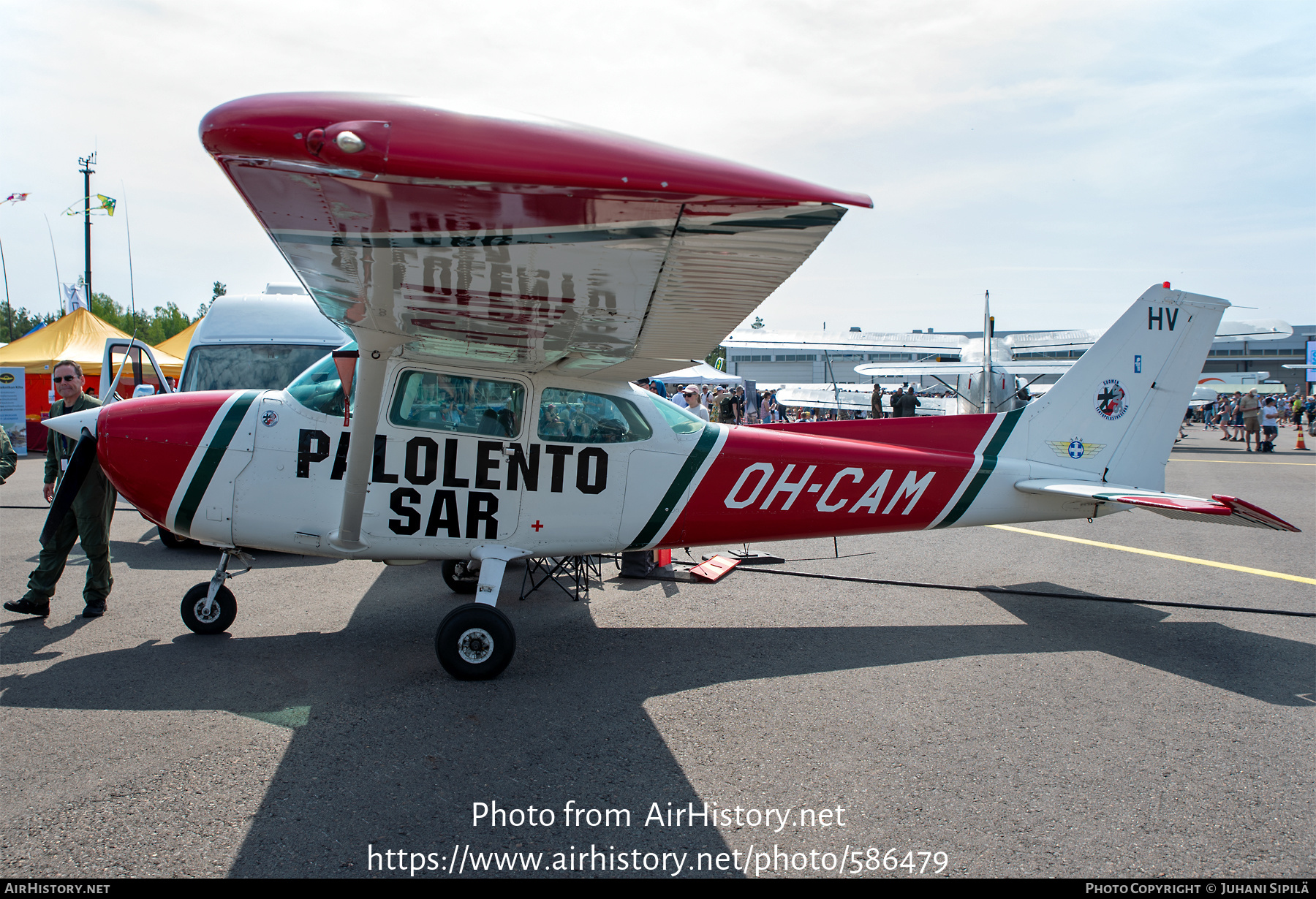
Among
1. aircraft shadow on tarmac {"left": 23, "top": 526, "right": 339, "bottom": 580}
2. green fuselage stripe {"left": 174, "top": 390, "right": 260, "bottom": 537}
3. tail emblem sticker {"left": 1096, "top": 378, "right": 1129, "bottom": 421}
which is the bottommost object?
aircraft shadow on tarmac {"left": 23, "top": 526, "right": 339, "bottom": 580}

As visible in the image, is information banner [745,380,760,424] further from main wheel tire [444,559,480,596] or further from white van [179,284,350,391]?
main wheel tire [444,559,480,596]

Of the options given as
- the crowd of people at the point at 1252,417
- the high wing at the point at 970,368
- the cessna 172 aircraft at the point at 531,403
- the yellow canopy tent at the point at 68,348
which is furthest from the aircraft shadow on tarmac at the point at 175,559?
the high wing at the point at 970,368

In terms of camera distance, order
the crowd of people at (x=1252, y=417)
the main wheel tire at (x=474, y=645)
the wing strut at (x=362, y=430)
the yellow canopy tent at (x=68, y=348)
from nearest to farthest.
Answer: the wing strut at (x=362, y=430), the main wheel tire at (x=474, y=645), the yellow canopy tent at (x=68, y=348), the crowd of people at (x=1252, y=417)

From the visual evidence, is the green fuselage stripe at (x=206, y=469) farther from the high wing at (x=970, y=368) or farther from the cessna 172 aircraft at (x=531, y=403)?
the high wing at (x=970, y=368)

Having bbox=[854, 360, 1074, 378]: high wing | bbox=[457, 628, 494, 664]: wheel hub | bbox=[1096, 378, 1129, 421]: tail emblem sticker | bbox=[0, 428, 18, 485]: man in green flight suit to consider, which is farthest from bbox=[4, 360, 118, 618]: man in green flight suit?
bbox=[854, 360, 1074, 378]: high wing

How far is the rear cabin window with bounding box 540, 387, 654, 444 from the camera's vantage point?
183 inches

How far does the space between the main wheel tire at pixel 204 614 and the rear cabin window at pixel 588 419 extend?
2316 mm

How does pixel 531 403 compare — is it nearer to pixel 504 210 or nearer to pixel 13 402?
pixel 504 210

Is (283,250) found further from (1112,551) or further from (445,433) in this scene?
(1112,551)

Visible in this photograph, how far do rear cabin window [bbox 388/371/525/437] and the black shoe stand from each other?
2878 mm

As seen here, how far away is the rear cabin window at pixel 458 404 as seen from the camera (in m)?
4.47

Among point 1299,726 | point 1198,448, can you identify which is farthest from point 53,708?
point 1198,448

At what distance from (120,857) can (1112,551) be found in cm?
835

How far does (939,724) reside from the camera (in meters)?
3.67
